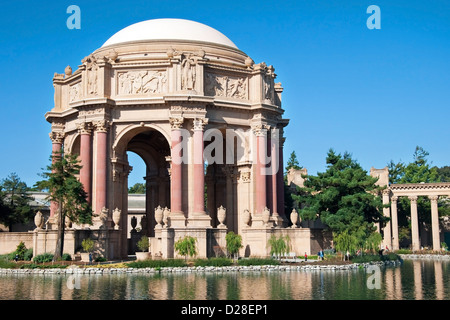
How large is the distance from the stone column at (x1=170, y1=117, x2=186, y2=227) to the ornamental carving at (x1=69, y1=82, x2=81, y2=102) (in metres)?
9.65

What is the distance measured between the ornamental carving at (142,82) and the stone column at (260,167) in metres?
8.70

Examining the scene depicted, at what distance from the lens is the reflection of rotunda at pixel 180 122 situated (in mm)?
48000

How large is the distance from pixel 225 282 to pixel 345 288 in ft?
19.8

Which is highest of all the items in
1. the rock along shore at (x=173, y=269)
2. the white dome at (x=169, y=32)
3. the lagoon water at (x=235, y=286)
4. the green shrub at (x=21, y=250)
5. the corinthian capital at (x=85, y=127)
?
the white dome at (x=169, y=32)

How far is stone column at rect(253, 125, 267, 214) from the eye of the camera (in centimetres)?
5116

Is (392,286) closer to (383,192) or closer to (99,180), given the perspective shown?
(99,180)

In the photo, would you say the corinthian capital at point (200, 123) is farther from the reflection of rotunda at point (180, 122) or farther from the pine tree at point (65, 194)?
the pine tree at point (65, 194)

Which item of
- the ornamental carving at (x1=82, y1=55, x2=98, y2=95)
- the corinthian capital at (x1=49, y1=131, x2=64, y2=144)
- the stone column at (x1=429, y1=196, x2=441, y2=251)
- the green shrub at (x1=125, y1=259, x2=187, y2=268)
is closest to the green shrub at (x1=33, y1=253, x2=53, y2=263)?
the green shrub at (x1=125, y1=259, x2=187, y2=268)

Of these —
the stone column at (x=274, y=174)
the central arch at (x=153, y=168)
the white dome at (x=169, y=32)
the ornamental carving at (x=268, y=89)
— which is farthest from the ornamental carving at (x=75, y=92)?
the stone column at (x=274, y=174)

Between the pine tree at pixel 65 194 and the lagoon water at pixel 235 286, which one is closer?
the lagoon water at pixel 235 286

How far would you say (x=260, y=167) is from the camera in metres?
51.7

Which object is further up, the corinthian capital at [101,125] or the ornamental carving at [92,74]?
the ornamental carving at [92,74]

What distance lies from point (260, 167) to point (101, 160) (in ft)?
42.4
